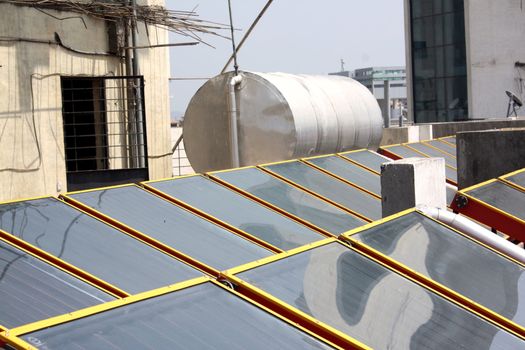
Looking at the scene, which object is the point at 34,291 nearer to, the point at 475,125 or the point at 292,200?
the point at 292,200

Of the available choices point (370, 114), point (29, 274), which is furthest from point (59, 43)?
point (29, 274)

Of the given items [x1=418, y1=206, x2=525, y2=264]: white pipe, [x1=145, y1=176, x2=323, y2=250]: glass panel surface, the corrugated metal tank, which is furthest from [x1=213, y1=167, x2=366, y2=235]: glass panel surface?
the corrugated metal tank

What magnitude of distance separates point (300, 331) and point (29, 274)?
244cm

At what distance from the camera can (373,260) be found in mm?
5906

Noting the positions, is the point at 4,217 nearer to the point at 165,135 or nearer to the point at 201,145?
the point at 201,145

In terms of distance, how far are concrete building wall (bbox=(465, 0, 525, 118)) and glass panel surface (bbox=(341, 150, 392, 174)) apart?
160ft

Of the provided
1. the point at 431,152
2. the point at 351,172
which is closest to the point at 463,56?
the point at 431,152

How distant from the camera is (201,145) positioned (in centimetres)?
1694

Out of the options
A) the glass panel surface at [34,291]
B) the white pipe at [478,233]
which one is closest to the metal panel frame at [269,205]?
the white pipe at [478,233]

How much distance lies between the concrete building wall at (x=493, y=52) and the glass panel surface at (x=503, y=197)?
53497 mm

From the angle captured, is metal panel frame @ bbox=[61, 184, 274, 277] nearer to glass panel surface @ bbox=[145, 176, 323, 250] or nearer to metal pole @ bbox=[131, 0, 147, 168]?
glass panel surface @ bbox=[145, 176, 323, 250]

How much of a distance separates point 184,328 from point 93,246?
3.32 meters

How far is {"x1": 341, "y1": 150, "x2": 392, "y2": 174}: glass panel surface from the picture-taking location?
48.2 ft

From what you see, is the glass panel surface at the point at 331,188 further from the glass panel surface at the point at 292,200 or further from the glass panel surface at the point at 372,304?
the glass panel surface at the point at 372,304
